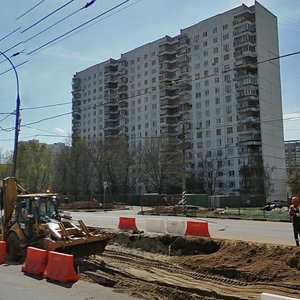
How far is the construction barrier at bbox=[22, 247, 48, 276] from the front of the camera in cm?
1201

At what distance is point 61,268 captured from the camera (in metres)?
11.1

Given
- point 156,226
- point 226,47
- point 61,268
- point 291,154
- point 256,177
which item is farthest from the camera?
point 291,154

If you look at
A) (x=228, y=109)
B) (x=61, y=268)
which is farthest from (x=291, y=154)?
(x=61, y=268)

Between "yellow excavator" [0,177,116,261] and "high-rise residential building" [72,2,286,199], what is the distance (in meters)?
75.2

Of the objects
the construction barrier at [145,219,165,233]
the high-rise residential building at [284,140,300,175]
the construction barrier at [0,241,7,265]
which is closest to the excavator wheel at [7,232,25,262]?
the construction barrier at [0,241,7,265]

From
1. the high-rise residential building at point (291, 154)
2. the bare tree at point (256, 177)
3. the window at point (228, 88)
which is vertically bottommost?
the bare tree at point (256, 177)

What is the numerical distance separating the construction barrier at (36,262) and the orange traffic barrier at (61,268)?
0.42 meters

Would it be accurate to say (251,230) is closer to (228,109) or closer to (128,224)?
(128,224)

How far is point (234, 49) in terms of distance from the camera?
346 ft

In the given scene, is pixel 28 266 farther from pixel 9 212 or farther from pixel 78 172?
pixel 78 172

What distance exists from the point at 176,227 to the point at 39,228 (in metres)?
7.70

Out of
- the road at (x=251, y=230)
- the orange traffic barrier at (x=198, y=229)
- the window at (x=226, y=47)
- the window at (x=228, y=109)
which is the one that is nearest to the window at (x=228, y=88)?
the window at (x=228, y=109)

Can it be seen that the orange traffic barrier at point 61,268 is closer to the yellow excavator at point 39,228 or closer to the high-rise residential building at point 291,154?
the yellow excavator at point 39,228

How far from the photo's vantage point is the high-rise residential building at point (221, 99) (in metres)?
101
